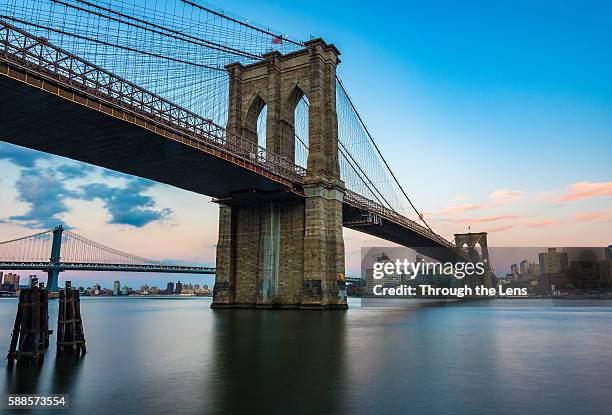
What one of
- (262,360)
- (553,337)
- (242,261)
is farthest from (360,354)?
(242,261)

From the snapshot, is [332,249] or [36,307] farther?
[332,249]

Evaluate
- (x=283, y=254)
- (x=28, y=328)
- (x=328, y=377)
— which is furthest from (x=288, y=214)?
(x=328, y=377)

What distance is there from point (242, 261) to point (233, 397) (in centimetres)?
4279

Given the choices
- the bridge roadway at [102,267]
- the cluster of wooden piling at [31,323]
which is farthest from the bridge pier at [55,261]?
the cluster of wooden piling at [31,323]

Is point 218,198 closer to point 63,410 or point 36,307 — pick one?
point 36,307

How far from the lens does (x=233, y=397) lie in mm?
10297

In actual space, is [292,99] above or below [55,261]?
above

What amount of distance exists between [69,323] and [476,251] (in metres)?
138

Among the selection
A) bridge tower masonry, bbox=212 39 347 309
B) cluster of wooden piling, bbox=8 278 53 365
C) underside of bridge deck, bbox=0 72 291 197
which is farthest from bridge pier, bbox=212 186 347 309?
cluster of wooden piling, bbox=8 278 53 365

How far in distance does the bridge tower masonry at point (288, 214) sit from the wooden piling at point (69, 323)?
30.1m

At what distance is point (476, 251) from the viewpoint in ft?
464

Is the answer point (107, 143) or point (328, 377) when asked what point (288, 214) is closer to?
point (107, 143)

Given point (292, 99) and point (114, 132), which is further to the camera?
point (292, 99)

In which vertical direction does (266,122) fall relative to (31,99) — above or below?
above
